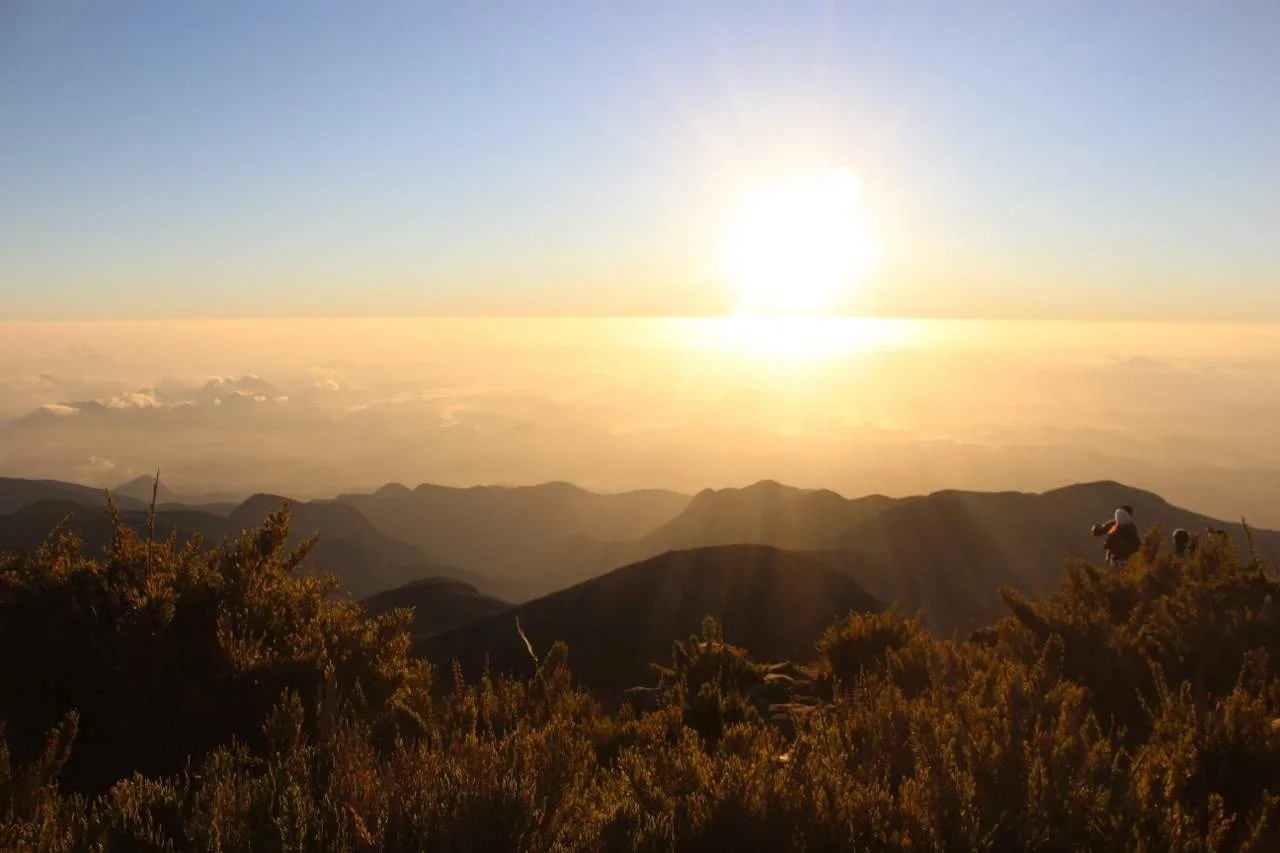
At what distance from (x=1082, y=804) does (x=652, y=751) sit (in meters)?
3.23

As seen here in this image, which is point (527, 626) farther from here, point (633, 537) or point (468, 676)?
point (633, 537)

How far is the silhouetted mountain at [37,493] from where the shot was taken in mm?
99438

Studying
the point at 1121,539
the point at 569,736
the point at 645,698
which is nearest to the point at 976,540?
the point at 1121,539

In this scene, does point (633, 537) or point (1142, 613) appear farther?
point (633, 537)

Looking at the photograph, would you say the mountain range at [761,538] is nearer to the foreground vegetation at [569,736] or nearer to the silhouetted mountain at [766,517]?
the silhouetted mountain at [766,517]

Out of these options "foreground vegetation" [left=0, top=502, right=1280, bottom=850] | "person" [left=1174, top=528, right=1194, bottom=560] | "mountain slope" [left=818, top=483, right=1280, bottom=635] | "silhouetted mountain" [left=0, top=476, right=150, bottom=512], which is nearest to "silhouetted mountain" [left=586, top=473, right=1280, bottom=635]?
"mountain slope" [left=818, top=483, right=1280, bottom=635]

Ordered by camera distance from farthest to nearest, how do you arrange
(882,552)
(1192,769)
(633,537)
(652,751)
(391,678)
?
(633,537) → (882,552) → (391,678) → (652,751) → (1192,769)

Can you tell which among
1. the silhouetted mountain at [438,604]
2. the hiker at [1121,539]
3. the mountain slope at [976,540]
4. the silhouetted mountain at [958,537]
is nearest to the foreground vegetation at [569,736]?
the hiker at [1121,539]

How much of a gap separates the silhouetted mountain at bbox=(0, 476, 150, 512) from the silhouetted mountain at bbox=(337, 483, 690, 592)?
1894 inches

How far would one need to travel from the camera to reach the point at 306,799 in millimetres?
4398

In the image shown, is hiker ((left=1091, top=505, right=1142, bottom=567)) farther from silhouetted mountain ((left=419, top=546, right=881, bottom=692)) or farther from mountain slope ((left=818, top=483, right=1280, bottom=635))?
mountain slope ((left=818, top=483, right=1280, bottom=635))

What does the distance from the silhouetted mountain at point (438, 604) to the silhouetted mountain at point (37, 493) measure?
7060 cm

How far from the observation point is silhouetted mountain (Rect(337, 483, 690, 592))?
14962 centimetres

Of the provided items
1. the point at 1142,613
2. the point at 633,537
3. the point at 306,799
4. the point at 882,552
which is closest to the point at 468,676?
the point at 1142,613
